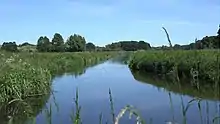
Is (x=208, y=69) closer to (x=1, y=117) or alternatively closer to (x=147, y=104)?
(x=147, y=104)

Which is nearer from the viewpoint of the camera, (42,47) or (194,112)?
(194,112)

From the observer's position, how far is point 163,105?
1127 centimetres

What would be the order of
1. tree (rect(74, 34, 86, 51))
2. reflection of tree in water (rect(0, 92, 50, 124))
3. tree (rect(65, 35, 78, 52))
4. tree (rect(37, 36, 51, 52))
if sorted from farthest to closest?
tree (rect(74, 34, 86, 51)) → tree (rect(65, 35, 78, 52)) → tree (rect(37, 36, 51, 52)) → reflection of tree in water (rect(0, 92, 50, 124))

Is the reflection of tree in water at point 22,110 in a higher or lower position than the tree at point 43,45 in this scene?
lower

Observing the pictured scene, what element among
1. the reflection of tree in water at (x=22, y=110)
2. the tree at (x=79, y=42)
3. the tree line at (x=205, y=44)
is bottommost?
the reflection of tree in water at (x=22, y=110)

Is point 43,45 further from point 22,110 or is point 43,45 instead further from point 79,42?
point 22,110

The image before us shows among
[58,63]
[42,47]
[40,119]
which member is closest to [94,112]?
[40,119]

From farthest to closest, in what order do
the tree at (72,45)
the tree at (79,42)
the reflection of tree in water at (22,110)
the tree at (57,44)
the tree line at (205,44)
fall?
1. the tree at (79,42)
2. the tree at (72,45)
3. the tree at (57,44)
4. the reflection of tree in water at (22,110)
5. the tree line at (205,44)

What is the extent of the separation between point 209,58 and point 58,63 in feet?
49.1

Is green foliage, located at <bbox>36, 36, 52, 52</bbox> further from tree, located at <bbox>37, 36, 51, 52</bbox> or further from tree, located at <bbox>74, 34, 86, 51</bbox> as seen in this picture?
tree, located at <bbox>74, 34, 86, 51</bbox>

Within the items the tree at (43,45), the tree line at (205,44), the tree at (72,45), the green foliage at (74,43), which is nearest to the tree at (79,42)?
the green foliage at (74,43)

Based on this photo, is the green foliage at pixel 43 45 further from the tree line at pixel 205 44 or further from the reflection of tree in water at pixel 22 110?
the tree line at pixel 205 44

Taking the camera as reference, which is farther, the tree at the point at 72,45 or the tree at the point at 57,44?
the tree at the point at 72,45

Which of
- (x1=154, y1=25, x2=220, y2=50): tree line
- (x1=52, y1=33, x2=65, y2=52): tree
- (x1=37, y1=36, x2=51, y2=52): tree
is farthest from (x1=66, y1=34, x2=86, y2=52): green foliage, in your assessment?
(x1=154, y1=25, x2=220, y2=50): tree line
